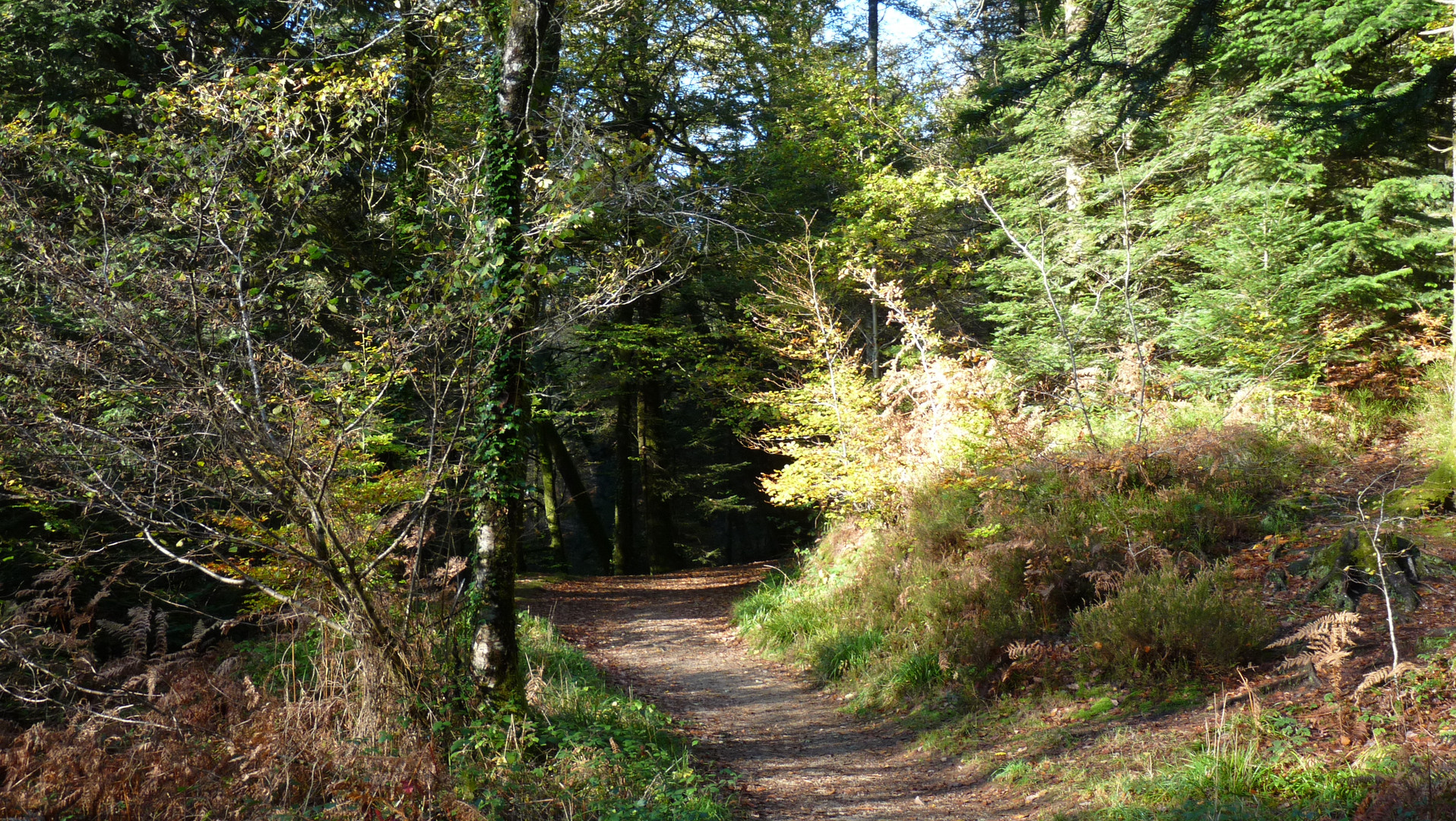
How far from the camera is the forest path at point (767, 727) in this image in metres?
5.18

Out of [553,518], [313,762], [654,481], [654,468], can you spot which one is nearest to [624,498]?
[654,481]

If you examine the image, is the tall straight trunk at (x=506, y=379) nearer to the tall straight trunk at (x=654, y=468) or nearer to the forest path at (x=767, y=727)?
the forest path at (x=767, y=727)

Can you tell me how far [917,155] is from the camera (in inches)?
500

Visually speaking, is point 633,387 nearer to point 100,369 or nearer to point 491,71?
point 491,71

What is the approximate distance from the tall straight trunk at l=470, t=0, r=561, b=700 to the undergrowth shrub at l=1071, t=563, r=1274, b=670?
4062mm

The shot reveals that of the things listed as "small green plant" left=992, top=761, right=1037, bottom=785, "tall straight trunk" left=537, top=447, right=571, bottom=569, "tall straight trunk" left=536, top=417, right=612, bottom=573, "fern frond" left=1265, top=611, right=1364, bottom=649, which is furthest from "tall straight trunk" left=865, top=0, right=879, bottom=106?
"small green plant" left=992, top=761, right=1037, bottom=785

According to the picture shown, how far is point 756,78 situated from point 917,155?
4.02m

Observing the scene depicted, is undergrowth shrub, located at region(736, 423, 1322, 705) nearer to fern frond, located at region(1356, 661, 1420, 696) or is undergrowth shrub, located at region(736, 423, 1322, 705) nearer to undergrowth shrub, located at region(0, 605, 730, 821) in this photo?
fern frond, located at region(1356, 661, 1420, 696)

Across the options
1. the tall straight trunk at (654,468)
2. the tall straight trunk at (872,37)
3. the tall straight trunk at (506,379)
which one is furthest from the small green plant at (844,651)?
the tall straight trunk at (872,37)

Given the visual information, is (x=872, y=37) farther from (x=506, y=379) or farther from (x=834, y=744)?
(x=834, y=744)

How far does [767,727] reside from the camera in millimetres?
6914

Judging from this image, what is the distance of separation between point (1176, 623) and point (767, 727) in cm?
326

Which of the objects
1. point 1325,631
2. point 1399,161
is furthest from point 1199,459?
point 1399,161

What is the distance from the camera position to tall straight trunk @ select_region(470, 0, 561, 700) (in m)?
5.04
